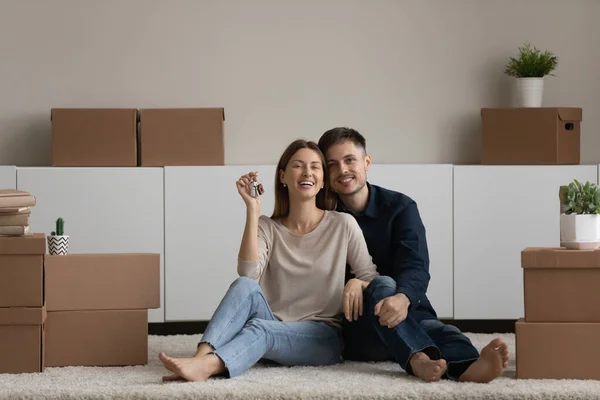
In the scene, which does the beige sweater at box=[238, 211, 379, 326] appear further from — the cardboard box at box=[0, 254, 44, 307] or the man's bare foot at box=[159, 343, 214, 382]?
the cardboard box at box=[0, 254, 44, 307]

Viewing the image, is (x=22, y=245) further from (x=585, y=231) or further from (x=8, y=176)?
(x=585, y=231)

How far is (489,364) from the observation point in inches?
107

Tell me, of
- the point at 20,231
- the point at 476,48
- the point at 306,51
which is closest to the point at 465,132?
the point at 476,48

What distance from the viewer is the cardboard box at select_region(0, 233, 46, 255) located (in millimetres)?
3062

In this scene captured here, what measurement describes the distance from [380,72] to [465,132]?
1.63 ft

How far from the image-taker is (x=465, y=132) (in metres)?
4.72

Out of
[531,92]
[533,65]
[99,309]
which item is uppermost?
[533,65]

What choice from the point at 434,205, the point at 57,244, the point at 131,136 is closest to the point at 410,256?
the point at 57,244

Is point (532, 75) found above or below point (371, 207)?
above

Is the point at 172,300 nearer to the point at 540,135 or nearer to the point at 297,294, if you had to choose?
the point at 297,294

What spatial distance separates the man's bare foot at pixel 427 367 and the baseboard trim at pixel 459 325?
162cm

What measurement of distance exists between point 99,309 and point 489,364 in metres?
1.28

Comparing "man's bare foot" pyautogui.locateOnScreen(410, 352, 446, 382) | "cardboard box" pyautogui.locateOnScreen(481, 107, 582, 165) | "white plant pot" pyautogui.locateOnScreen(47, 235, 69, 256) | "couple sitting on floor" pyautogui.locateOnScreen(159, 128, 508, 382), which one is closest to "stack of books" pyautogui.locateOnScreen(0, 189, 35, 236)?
"white plant pot" pyautogui.locateOnScreen(47, 235, 69, 256)

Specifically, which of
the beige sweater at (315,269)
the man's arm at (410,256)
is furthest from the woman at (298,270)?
the man's arm at (410,256)
